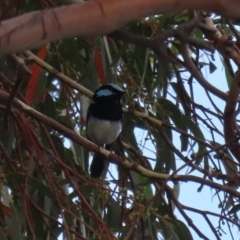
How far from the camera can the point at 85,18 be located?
114cm

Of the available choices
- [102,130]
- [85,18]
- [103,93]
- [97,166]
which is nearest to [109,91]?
[103,93]

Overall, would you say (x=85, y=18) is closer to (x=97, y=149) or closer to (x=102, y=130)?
(x=97, y=149)

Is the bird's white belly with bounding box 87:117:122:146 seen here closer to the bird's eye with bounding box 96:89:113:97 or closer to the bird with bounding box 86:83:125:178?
the bird with bounding box 86:83:125:178

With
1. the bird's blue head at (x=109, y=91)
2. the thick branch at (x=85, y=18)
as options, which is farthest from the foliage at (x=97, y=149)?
the thick branch at (x=85, y=18)

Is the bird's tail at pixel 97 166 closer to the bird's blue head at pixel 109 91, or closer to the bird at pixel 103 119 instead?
the bird at pixel 103 119

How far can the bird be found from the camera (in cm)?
278

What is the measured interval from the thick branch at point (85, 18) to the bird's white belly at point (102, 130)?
1.78 metres

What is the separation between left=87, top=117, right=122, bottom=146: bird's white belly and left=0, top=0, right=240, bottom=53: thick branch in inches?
70.0

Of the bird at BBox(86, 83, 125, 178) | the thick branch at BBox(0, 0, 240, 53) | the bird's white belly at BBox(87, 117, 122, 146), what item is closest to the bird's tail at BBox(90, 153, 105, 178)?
the bird at BBox(86, 83, 125, 178)

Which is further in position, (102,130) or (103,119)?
(103,119)

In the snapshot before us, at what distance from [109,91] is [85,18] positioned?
1.67 meters

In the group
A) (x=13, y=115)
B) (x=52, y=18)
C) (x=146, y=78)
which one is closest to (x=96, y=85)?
(x=146, y=78)

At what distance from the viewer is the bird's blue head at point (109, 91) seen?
265 cm

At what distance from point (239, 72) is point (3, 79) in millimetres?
870
